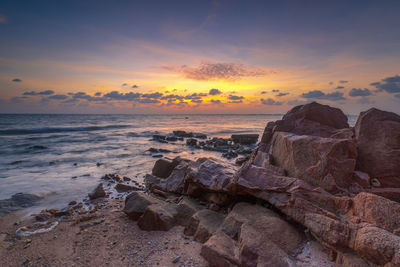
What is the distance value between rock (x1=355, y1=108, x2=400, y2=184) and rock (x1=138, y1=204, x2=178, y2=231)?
19.6 feet

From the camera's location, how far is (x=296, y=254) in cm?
429

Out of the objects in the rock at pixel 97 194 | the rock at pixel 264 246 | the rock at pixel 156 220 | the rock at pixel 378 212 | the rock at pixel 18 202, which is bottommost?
the rock at pixel 18 202

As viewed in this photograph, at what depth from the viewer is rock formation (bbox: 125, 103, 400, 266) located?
12.6 ft

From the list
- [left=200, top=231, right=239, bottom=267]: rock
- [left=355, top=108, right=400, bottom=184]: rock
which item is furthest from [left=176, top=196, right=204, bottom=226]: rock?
[left=355, top=108, right=400, bottom=184]: rock

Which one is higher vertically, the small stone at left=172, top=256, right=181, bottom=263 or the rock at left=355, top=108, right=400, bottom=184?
the rock at left=355, top=108, right=400, bottom=184

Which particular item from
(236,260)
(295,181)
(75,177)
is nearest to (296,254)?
(236,260)

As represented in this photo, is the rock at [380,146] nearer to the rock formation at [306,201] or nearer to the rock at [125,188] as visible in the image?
the rock formation at [306,201]

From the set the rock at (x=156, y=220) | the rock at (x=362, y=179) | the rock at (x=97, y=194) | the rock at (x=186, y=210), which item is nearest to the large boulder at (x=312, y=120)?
the rock at (x=362, y=179)

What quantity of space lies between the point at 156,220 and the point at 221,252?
8.43ft

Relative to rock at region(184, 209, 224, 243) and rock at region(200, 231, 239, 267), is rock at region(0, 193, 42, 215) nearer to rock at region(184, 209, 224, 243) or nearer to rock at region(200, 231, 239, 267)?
rock at region(184, 209, 224, 243)

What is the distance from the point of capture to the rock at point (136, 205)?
22.8 feet

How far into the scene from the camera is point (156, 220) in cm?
631

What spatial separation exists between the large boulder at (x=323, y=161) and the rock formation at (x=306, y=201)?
23 mm

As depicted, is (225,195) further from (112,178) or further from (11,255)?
(112,178)
